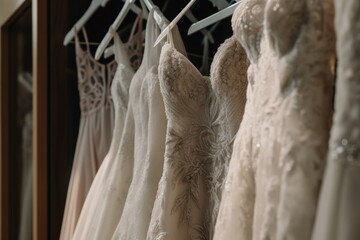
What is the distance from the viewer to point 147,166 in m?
0.79

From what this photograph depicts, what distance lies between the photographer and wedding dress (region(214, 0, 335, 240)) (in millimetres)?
400

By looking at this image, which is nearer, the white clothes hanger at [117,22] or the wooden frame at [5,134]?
the white clothes hanger at [117,22]

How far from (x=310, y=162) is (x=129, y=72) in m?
0.66

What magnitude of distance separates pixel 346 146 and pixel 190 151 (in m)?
0.38

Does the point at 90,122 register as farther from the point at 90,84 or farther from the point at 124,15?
the point at 124,15

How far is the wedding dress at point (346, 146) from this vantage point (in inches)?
13.2

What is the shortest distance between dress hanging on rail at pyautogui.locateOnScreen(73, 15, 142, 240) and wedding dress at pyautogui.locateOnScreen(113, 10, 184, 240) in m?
0.08

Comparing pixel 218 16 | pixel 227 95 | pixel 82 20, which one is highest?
pixel 82 20

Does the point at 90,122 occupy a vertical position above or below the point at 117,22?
below

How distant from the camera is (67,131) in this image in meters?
1.23

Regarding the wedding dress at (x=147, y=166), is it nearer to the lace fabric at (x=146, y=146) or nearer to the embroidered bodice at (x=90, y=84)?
the lace fabric at (x=146, y=146)

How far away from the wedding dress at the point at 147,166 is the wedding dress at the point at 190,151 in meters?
0.10

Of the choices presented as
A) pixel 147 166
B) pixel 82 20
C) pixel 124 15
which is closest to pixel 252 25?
pixel 147 166

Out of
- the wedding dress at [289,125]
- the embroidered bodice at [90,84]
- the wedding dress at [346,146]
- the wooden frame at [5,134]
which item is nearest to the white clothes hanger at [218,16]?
the wedding dress at [289,125]
